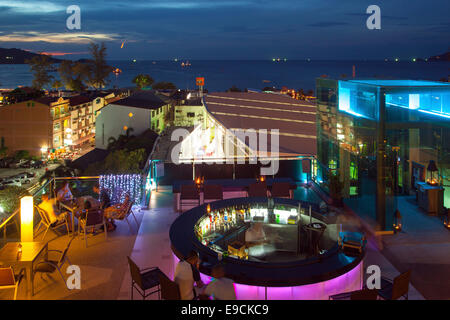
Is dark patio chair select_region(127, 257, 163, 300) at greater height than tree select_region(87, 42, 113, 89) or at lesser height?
lesser

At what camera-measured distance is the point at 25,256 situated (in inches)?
204

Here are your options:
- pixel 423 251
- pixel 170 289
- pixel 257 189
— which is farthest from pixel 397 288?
pixel 257 189

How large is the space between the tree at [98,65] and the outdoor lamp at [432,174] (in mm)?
88433

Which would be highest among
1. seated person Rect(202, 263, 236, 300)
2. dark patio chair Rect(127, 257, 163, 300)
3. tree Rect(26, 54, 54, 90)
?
tree Rect(26, 54, 54, 90)

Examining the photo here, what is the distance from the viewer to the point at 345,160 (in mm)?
8906

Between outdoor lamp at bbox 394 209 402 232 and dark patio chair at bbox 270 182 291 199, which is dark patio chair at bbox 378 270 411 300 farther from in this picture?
dark patio chair at bbox 270 182 291 199

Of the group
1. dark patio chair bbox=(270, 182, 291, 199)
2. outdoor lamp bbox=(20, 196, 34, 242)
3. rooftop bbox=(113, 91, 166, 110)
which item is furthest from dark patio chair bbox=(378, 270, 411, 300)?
rooftop bbox=(113, 91, 166, 110)

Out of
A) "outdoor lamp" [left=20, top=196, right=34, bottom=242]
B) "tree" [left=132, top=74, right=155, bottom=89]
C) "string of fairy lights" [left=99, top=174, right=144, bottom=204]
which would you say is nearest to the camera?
"outdoor lamp" [left=20, top=196, right=34, bottom=242]

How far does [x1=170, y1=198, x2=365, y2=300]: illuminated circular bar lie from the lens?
456 centimetres

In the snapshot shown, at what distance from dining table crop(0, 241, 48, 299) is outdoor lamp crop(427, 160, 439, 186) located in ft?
23.4

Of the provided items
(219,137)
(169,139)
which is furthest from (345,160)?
(169,139)

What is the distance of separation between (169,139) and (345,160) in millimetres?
31697

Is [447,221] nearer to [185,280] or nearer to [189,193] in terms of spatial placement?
[189,193]
